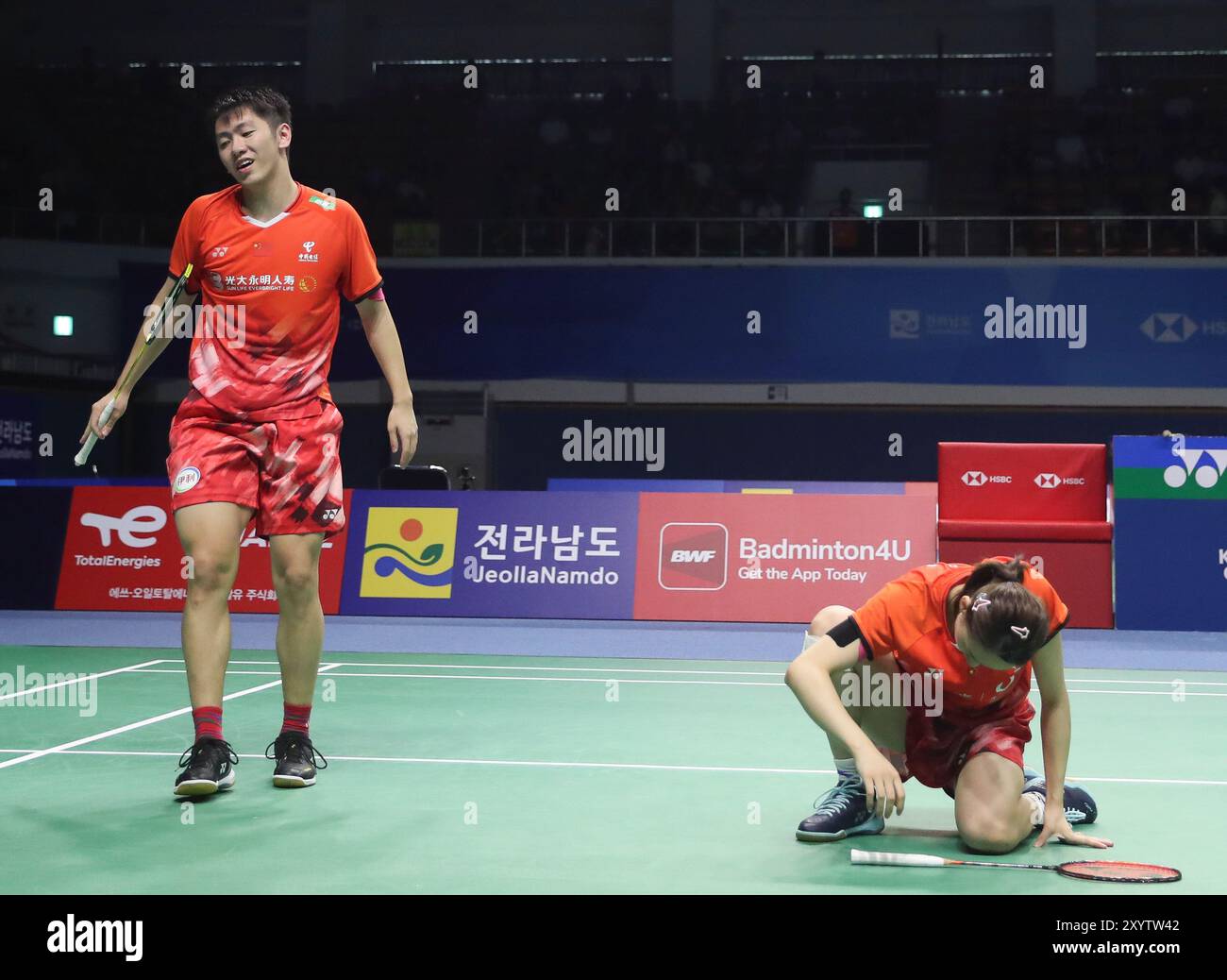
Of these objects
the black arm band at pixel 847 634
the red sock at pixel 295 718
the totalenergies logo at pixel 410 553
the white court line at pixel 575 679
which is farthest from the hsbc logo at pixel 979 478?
the black arm band at pixel 847 634

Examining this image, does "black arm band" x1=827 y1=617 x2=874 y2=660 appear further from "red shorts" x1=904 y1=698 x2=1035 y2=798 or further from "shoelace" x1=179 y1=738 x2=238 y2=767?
"shoelace" x1=179 y1=738 x2=238 y2=767

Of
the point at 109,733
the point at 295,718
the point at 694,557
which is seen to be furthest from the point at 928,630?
the point at 694,557

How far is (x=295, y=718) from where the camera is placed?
14.5ft

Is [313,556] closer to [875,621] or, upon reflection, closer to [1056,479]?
[875,621]

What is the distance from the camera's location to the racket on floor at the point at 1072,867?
304cm

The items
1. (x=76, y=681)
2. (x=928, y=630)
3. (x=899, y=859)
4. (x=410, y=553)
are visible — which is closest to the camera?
(x=899, y=859)

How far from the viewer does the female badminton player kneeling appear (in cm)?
321

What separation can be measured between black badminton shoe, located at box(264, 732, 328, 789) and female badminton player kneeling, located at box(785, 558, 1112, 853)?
1603mm

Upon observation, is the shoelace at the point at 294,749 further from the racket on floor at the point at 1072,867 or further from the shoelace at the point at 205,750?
the racket on floor at the point at 1072,867

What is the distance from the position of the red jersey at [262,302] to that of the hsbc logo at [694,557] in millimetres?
6263

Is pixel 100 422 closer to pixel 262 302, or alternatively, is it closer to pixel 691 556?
pixel 262 302

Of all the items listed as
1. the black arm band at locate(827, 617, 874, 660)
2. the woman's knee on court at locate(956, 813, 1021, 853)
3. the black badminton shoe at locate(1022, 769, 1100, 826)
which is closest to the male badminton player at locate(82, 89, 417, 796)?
the black arm band at locate(827, 617, 874, 660)

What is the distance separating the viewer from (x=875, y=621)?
3529 mm

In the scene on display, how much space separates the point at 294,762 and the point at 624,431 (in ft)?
50.4
